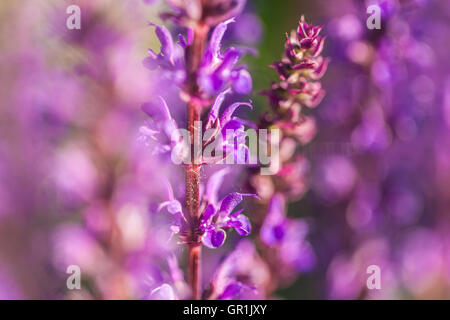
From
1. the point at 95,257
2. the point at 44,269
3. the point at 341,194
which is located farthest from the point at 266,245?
the point at 44,269

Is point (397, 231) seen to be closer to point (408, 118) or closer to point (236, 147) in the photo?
point (408, 118)

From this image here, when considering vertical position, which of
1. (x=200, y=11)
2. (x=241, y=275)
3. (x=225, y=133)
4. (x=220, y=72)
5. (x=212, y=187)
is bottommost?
(x=241, y=275)

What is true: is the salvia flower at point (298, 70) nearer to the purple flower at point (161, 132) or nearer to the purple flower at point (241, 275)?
the purple flower at point (161, 132)

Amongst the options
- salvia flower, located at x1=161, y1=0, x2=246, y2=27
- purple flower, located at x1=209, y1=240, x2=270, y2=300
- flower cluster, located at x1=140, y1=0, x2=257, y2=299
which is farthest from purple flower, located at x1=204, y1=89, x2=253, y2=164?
purple flower, located at x1=209, y1=240, x2=270, y2=300

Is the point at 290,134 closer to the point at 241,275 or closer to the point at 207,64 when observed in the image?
the point at 207,64

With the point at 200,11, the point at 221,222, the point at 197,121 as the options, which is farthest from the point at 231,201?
the point at 200,11

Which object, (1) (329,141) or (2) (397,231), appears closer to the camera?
(1) (329,141)
